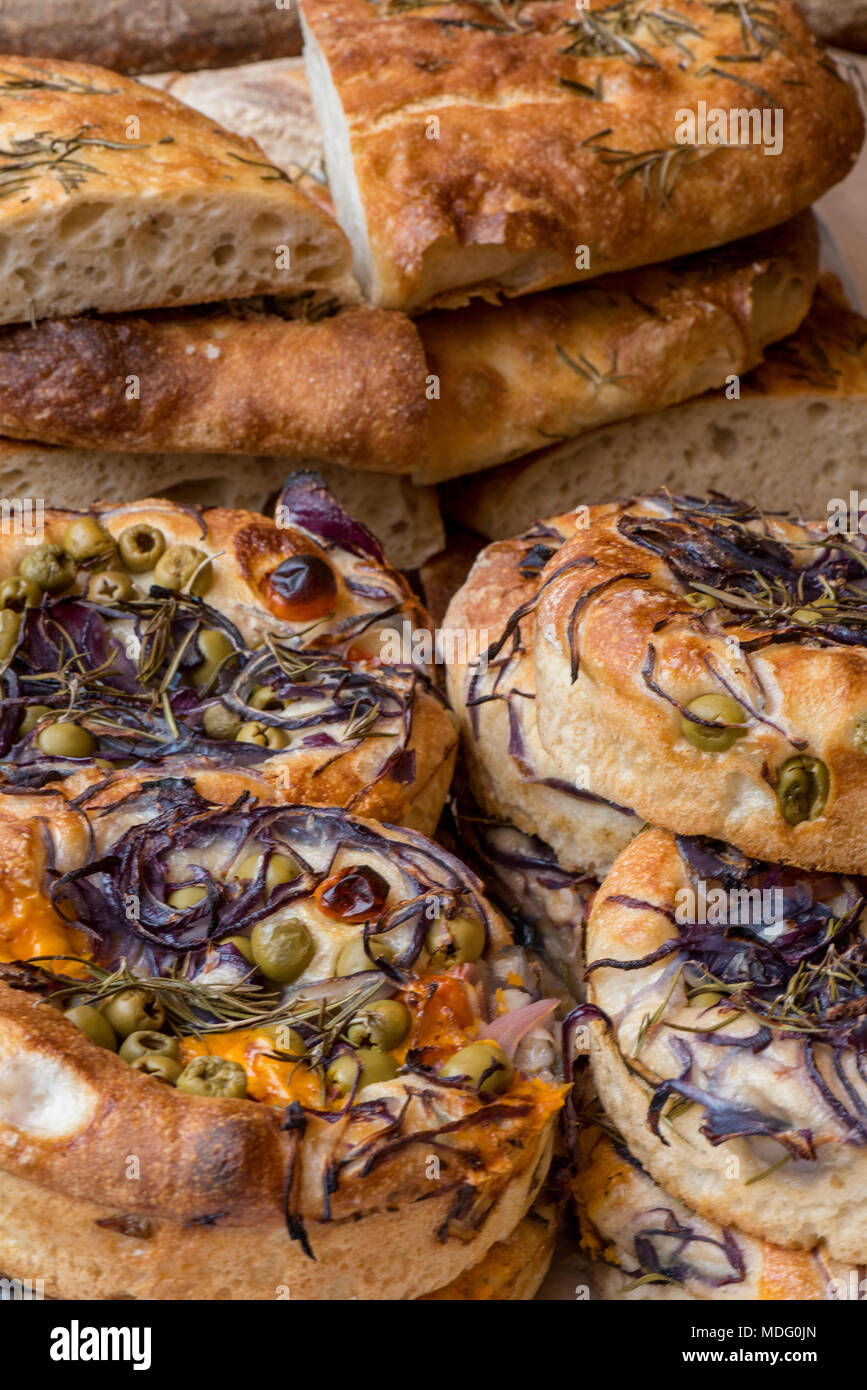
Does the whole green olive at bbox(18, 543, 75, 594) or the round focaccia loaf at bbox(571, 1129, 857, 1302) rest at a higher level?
the whole green olive at bbox(18, 543, 75, 594)

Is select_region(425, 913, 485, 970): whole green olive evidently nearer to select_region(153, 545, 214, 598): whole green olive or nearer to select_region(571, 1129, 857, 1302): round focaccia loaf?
select_region(571, 1129, 857, 1302): round focaccia loaf

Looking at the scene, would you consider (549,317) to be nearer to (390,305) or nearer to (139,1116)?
(390,305)

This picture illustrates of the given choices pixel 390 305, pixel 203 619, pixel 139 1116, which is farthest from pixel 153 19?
pixel 139 1116

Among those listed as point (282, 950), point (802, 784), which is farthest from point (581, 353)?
point (282, 950)

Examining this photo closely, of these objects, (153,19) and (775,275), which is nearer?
(775,275)

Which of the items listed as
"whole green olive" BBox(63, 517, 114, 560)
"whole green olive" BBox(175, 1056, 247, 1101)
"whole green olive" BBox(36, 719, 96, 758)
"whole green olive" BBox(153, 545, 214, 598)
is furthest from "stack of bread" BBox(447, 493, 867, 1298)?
"whole green olive" BBox(63, 517, 114, 560)

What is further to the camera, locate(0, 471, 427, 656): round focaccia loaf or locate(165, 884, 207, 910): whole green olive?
locate(0, 471, 427, 656): round focaccia loaf
